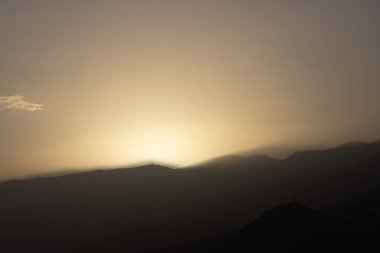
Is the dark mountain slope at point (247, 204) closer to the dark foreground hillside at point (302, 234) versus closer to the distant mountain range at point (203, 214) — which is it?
the distant mountain range at point (203, 214)

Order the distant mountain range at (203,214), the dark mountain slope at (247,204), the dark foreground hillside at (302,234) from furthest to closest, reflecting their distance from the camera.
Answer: the dark mountain slope at (247,204)
the distant mountain range at (203,214)
the dark foreground hillside at (302,234)

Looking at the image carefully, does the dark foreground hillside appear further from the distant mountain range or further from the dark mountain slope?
the dark mountain slope

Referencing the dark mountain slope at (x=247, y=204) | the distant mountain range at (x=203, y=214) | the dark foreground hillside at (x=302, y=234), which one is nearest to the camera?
the dark foreground hillside at (x=302, y=234)

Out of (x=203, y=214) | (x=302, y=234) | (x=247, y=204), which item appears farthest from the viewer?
(x=247, y=204)

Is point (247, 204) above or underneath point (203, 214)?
above

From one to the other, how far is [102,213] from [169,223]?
264ft

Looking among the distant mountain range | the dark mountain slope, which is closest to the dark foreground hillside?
the distant mountain range

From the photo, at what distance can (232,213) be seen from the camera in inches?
4924

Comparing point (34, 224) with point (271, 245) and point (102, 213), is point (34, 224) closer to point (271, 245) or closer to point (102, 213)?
point (102, 213)

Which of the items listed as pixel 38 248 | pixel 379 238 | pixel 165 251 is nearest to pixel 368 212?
pixel 379 238

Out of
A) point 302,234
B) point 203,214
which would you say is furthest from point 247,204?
point 302,234

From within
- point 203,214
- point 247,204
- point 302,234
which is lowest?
point 203,214

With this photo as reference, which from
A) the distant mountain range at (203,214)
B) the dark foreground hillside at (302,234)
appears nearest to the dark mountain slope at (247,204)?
the distant mountain range at (203,214)

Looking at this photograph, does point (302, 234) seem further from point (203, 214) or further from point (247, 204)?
point (247, 204)
